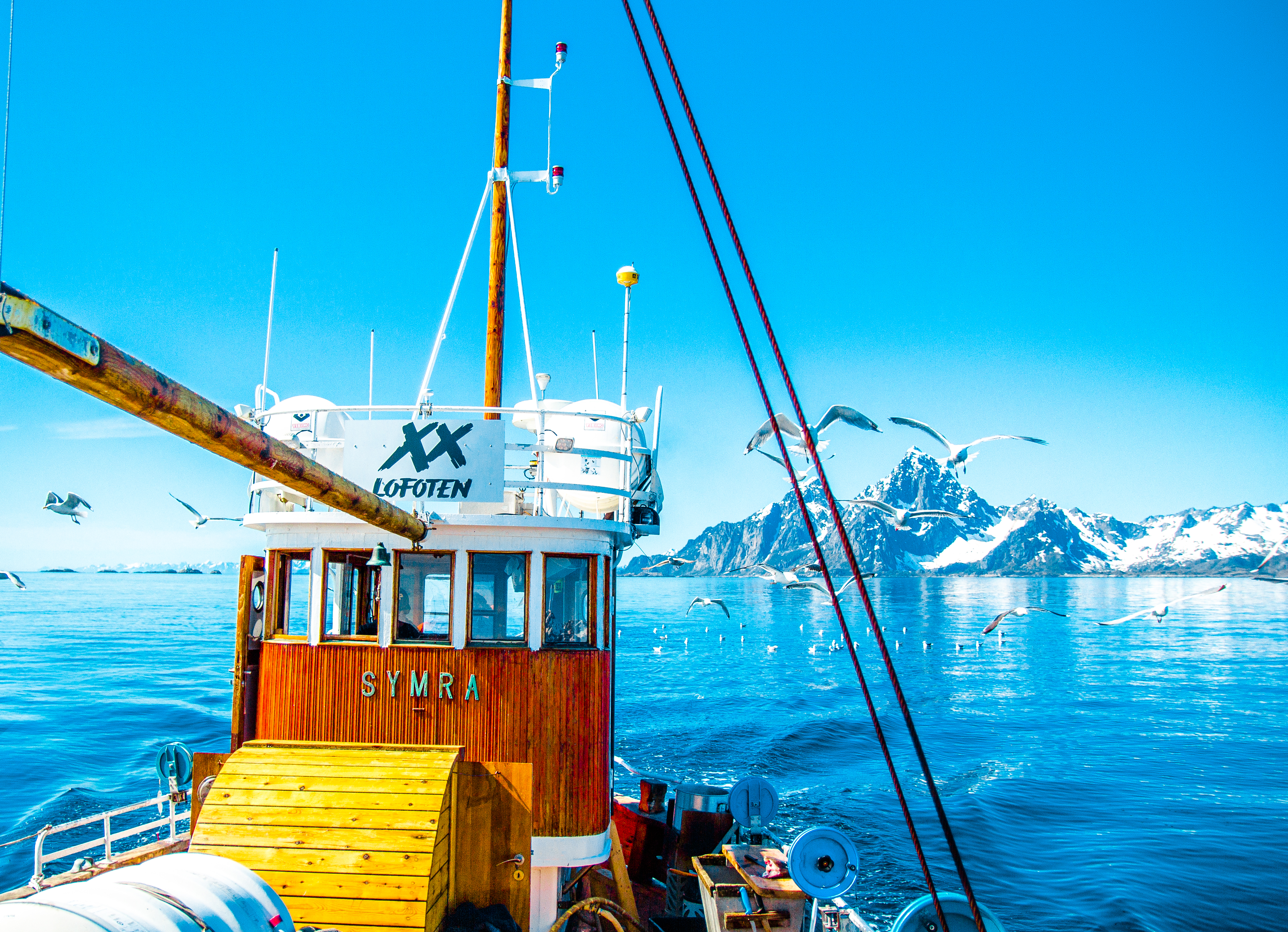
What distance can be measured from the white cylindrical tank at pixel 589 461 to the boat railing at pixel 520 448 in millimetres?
143

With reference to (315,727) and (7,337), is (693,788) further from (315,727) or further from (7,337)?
(7,337)

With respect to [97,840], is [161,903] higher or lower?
higher

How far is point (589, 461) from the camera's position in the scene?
1317 cm

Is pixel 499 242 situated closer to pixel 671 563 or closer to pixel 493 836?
pixel 493 836

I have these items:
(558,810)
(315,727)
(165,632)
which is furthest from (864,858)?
(165,632)

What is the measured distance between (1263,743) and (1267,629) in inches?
3711

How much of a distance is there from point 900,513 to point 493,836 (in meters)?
15.4

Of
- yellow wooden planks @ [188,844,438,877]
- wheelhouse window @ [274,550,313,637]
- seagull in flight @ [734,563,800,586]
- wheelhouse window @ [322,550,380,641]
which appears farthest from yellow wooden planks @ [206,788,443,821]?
seagull in flight @ [734,563,800,586]

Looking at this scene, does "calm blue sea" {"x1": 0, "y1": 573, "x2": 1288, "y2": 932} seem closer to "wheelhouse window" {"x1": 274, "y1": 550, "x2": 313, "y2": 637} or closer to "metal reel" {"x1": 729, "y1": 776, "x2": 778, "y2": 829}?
"metal reel" {"x1": 729, "y1": 776, "x2": 778, "y2": 829}

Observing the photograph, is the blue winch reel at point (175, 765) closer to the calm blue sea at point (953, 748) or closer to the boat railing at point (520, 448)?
the boat railing at point (520, 448)

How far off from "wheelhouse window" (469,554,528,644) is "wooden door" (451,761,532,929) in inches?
74.5

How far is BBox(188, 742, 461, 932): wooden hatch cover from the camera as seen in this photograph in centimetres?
837

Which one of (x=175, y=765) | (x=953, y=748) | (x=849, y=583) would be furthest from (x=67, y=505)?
(x=953, y=748)

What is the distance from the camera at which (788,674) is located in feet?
245
